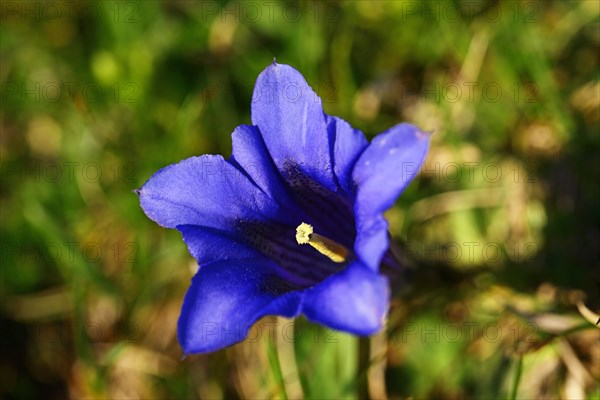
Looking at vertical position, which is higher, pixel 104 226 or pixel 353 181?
pixel 353 181

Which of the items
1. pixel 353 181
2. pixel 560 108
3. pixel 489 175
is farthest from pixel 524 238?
pixel 353 181

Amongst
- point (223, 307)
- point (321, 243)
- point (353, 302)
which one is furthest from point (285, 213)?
point (353, 302)

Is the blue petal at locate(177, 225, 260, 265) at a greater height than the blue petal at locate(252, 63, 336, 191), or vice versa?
the blue petal at locate(252, 63, 336, 191)

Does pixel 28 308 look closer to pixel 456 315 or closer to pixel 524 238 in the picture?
pixel 456 315

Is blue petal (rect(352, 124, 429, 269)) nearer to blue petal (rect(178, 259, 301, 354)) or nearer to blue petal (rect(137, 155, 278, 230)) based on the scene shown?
blue petal (rect(178, 259, 301, 354))

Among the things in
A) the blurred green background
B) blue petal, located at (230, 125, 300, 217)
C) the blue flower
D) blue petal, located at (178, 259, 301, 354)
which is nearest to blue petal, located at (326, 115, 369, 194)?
the blue flower

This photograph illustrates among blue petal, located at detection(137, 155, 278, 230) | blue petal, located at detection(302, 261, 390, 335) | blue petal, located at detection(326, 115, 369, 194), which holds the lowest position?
blue petal, located at detection(302, 261, 390, 335)
